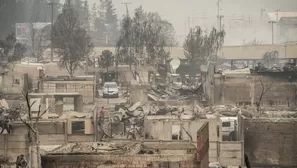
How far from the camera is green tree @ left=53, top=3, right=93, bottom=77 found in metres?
30.8

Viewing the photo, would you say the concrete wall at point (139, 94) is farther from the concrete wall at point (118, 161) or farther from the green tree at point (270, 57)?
the green tree at point (270, 57)

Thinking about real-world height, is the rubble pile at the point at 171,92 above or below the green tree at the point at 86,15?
below

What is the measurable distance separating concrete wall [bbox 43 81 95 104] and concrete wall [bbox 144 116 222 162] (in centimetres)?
608

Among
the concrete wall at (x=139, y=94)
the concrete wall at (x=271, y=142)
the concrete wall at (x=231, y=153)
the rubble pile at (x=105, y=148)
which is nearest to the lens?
the rubble pile at (x=105, y=148)

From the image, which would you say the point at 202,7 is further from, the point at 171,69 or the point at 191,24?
the point at 171,69

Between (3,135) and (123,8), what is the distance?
159 ft

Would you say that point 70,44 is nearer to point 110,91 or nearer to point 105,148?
point 110,91

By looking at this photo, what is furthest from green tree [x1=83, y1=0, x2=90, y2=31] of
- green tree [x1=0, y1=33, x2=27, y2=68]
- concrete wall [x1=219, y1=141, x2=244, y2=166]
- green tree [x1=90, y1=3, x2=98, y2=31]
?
concrete wall [x1=219, y1=141, x2=244, y2=166]

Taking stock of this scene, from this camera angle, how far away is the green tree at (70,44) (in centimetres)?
3076

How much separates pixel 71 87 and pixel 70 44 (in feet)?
43.9

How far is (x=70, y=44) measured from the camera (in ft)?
109

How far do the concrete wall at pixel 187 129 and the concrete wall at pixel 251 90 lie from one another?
6836 millimetres

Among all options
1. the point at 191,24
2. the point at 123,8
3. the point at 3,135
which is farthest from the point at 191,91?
the point at 191,24

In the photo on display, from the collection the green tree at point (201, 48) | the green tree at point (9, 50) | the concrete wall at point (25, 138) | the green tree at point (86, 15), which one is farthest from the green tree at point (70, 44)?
the green tree at point (86, 15)
